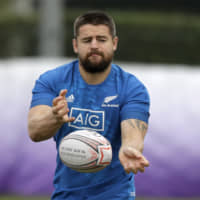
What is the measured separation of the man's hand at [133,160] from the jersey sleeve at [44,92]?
114cm

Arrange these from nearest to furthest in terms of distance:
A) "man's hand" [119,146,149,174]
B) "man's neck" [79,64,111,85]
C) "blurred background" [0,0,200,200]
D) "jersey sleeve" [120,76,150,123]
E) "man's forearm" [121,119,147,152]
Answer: "man's hand" [119,146,149,174] < "man's forearm" [121,119,147,152] < "jersey sleeve" [120,76,150,123] < "man's neck" [79,64,111,85] < "blurred background" [0,0,200,200]

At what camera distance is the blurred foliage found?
24703 millimetres

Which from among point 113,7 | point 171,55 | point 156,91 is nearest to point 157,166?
point 156,91

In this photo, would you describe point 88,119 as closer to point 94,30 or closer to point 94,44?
point 94,44

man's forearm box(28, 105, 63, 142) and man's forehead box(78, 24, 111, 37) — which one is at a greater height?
A: man's forehead box(78, 24, 111, 37)

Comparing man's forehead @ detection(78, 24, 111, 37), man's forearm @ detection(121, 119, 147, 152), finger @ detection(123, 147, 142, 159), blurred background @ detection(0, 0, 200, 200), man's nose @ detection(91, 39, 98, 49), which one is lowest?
blurred background @ detection(0, 0, 200, 200)

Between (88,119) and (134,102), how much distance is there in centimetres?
47

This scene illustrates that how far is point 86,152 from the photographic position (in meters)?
4.68

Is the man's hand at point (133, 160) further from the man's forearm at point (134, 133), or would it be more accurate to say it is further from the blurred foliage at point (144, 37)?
the blurred foliage at point (144, 37)

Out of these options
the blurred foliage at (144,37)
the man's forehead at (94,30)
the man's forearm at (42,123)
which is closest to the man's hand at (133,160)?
the man's forearm at (42,123)

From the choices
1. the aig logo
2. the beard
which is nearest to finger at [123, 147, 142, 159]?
the aig logo

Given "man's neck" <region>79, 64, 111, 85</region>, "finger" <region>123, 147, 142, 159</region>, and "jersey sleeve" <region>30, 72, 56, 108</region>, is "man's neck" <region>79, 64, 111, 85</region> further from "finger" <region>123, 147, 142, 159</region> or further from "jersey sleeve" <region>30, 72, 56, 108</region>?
"finger" <region>123, 147, 142, 159</region>

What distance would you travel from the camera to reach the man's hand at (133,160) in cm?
412

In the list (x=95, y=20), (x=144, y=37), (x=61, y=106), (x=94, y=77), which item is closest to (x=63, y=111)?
(x=61, y=106)
